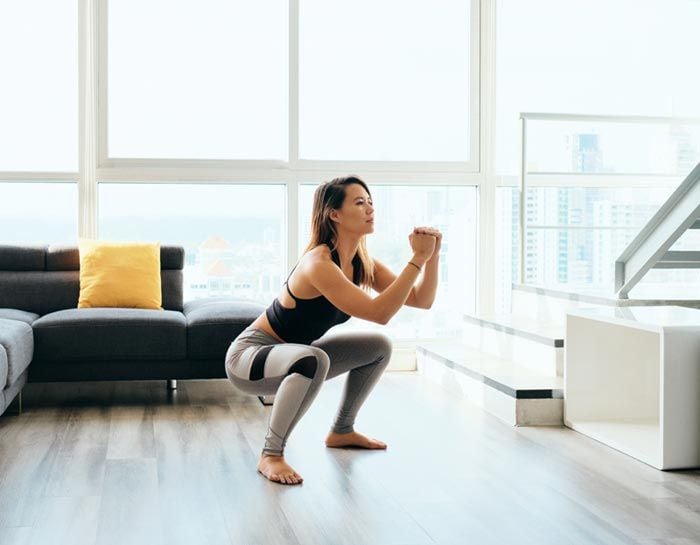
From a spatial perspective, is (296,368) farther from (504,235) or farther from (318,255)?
(504,235)

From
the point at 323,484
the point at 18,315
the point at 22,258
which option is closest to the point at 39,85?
the point at 22,258

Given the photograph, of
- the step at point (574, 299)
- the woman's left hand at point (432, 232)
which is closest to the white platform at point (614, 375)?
the step at point (574, 299)

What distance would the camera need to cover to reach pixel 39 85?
557cm

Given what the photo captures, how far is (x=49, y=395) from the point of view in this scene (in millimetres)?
4828

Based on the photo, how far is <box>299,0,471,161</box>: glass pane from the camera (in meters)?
5.85

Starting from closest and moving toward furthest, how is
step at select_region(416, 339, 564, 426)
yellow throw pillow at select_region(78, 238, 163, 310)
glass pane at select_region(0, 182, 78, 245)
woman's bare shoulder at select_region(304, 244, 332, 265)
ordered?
woman's bare shoulder at select_region(304, 244, 332, 265), step at select_region(416, 339, 564, 426), yellow throw pillow at select_region(78, 238, 163, 310), glass pane at select_region(0, 182, 78, 245)

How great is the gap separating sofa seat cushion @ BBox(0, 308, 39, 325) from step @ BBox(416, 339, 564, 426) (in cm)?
208

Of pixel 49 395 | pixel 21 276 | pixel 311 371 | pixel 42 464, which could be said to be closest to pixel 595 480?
pixel 311 371

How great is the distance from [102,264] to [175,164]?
894 mm

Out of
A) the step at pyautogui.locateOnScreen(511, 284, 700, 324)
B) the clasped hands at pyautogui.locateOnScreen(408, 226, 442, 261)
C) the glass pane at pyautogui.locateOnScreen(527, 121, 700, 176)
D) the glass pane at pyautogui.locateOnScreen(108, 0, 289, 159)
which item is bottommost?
the step at pyautogui.locateOnScreen(511, 284, 700, 324)

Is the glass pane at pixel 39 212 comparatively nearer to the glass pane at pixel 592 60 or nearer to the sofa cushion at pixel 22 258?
the sofa cushion at pixel 22 258

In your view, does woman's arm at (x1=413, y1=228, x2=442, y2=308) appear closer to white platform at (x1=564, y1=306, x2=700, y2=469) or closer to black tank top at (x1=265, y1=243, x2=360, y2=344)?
black tank top at (x1=265, y1=243, x2=360, y2=344)

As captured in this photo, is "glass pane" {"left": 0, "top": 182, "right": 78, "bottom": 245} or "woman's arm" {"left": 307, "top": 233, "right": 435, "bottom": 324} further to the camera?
"glass pane" {"left": 0, "top": 182, "right": 78, "bottom": 245}

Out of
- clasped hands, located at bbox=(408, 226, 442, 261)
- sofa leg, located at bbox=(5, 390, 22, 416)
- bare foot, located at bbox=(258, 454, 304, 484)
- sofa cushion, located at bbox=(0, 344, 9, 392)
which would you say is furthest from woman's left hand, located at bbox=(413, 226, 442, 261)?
sofa leg, located at bbox=(5, 390, 22, 416)
